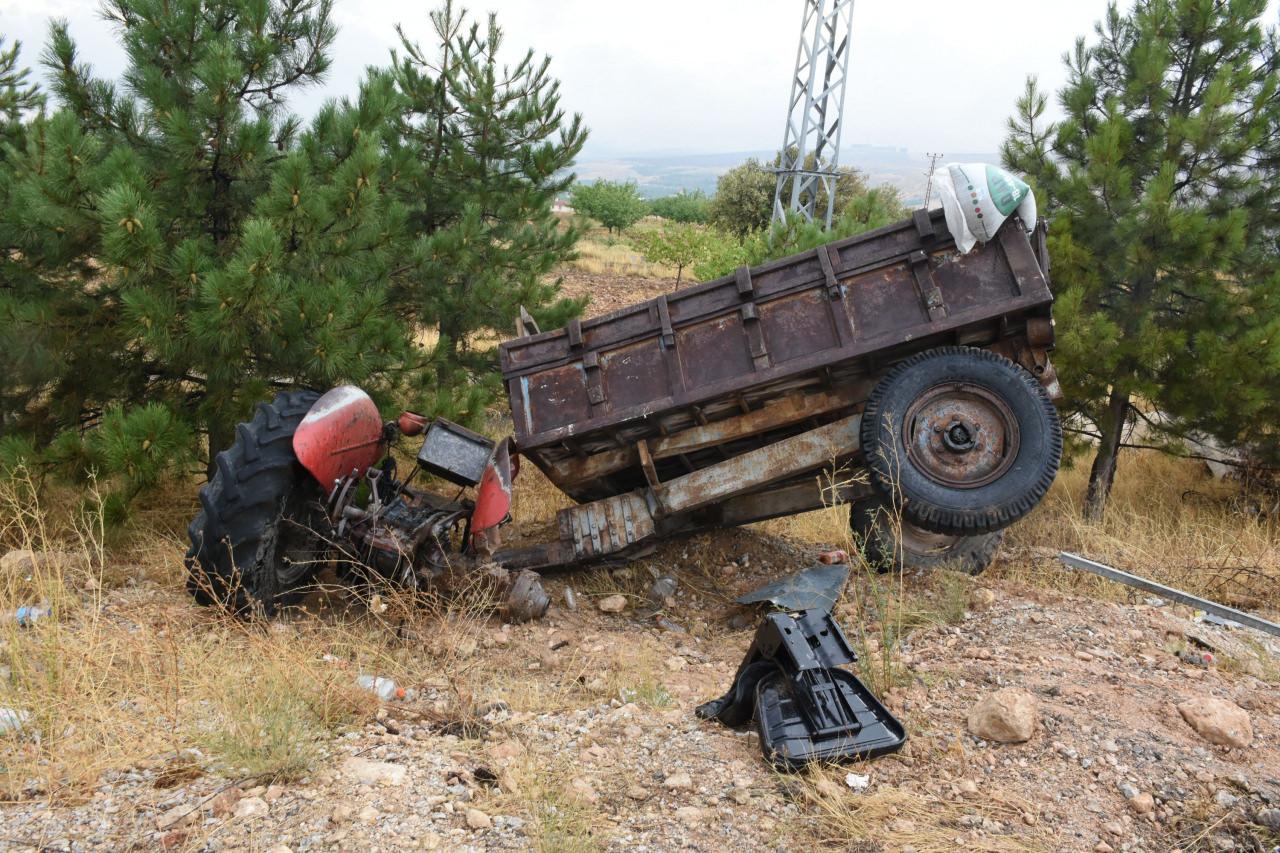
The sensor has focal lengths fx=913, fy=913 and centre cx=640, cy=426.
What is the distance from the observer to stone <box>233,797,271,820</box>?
2816 mm

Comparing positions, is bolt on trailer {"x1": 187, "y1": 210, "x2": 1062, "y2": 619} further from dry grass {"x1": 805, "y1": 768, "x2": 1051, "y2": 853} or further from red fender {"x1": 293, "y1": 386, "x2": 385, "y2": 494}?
dry grass {"x1": 805, "y1": 768, "x2": 1051, "y2": 853}

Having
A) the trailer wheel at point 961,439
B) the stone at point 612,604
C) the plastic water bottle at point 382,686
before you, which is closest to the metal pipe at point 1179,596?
the trailer wheel at point 961,439

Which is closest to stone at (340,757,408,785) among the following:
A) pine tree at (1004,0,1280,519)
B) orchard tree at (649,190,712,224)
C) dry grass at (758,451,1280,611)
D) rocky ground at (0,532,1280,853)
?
rocky ground at (0,532,1280,853)

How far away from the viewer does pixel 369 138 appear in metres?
5.92

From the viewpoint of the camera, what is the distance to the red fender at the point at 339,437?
4.88 m

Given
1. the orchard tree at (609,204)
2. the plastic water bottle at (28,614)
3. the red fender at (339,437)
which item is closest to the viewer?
the plastic water bottle at (28,614)

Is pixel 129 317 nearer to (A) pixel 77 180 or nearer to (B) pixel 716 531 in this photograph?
(A) pixel 77 180

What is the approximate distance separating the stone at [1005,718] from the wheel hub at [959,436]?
1749 millimetres

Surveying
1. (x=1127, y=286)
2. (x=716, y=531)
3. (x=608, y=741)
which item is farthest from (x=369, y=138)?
(x=1127, y=286)

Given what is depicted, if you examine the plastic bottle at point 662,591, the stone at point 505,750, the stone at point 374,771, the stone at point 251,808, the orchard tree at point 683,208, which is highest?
the orchard tree at point 683,208

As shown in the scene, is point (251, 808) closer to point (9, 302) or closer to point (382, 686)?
point (382, 686)

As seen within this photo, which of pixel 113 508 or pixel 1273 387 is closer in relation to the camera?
pixel 113 508

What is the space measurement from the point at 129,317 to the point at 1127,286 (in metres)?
7.82

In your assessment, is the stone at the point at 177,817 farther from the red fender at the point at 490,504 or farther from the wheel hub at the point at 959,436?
the wheel hub at the point at 959,436
